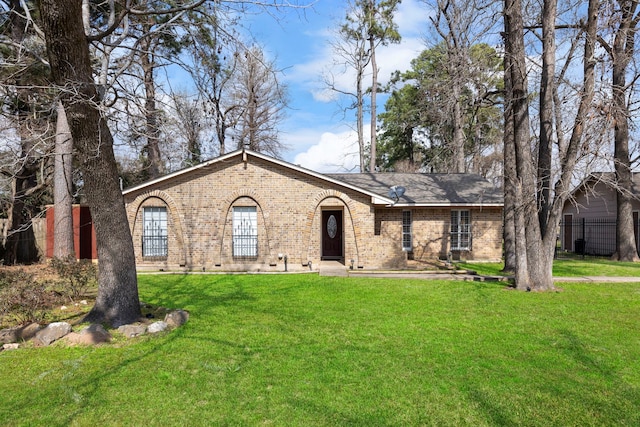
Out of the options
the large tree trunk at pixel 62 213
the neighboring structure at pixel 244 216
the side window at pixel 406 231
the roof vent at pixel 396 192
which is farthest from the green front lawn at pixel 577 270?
the large tree trunk at pixel 62 213

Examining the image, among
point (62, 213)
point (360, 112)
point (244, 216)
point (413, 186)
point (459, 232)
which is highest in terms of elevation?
point (360, 112)

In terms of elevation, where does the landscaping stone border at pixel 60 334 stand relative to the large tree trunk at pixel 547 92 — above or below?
below

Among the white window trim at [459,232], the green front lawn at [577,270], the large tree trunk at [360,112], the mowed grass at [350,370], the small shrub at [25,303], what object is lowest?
the green front lawn at [577,270]

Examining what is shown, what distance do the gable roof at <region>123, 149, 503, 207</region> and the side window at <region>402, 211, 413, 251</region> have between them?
832 mm

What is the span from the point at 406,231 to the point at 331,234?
3302 mm

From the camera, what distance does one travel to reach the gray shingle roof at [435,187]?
1680cm

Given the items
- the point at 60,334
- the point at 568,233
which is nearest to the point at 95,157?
the point at 60,334

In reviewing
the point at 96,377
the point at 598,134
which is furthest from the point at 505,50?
the point at 96,377

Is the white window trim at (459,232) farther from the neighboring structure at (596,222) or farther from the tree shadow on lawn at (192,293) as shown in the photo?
the tree shadow on lawn at (192,293)

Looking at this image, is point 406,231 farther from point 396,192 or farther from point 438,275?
point 438,275

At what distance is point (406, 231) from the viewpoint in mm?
17344

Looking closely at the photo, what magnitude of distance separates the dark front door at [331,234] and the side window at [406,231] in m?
2.78

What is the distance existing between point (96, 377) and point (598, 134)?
11553 mm

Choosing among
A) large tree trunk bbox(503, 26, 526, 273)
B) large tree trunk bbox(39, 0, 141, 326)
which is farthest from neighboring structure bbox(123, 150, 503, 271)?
large tree trunk bbox(39, 0, 141, 326)
